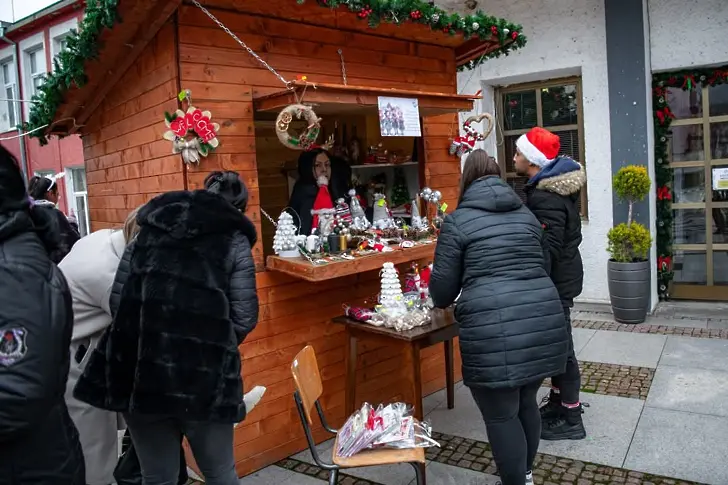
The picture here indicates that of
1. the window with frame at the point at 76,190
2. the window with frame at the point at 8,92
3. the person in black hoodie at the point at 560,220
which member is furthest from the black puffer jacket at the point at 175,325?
the window with frame at the point at 8,92

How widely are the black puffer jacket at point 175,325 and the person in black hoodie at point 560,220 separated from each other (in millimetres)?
2029

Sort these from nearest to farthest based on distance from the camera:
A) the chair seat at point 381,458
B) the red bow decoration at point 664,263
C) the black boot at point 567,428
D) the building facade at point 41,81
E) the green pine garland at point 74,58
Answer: the chair seat at point 381,458 → the green pine garland at point 74,58 → the black boot at point 567,428 → the red bow decoration at point 664,263 → the building facade at point 41,81

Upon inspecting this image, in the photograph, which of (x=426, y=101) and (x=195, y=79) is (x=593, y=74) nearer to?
(x=426, y=101)

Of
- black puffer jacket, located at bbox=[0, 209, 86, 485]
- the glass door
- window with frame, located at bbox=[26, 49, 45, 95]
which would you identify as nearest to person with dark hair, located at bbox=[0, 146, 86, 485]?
→ black puffer jacket, located at bbox=[0, 209, 86, 485]

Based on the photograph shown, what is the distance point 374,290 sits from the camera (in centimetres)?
455

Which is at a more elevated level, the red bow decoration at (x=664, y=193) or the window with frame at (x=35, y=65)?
the window with frame at (x=35, y=65)

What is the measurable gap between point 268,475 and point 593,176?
5.24 metres

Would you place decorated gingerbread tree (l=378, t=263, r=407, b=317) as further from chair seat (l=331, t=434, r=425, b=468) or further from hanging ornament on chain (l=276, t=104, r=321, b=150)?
chair seat (l=331, t=434, r=425, b=468)

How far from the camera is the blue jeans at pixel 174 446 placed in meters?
2.48

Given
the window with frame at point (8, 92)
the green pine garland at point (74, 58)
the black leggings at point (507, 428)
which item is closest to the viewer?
the black leggings at point (507, 428)

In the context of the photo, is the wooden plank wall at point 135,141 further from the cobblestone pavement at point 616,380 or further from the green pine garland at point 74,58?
the cobblestone pavement at point 616,380

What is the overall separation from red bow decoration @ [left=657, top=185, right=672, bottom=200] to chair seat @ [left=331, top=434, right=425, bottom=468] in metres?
5.52

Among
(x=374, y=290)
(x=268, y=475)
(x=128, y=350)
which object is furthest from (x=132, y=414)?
(x=374, y=290)

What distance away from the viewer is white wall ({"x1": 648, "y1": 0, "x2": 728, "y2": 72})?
21.3ft
